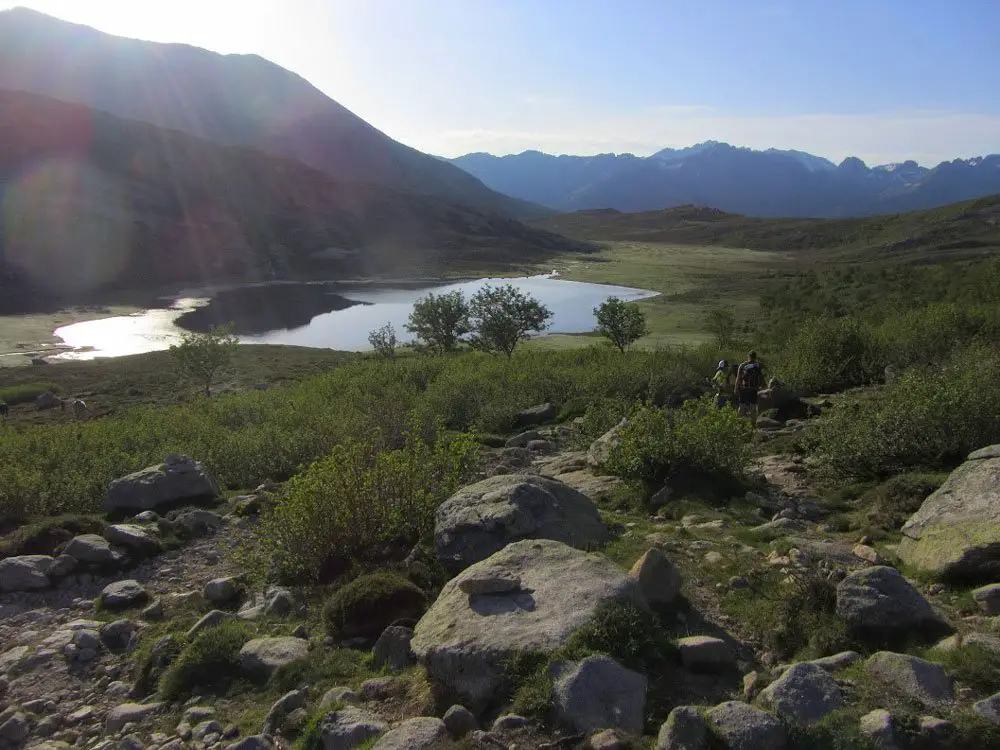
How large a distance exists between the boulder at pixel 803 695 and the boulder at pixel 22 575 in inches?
353

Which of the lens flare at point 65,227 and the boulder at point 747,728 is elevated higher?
the lens flare at point 65,227

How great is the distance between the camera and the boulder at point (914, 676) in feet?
15.1

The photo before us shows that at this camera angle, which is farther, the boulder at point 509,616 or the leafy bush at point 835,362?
the leafy bush at point 835,362

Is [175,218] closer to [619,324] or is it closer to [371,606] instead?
[619,324]

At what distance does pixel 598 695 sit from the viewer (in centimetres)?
486

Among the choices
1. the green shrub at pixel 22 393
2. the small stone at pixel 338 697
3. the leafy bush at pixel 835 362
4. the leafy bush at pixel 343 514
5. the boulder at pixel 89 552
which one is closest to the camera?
the small stone at pixel 338 697

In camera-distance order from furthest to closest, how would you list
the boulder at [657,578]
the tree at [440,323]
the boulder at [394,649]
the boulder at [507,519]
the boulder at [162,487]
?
the tree at [440,323]
the boulder at [162,487]
the boulder at [507,519]
the boulder at [657,578]
the boulder at [394,649]

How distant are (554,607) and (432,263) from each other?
426ft

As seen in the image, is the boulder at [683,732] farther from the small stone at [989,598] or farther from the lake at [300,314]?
the lake at [300,314]

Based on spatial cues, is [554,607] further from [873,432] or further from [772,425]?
[772,425]

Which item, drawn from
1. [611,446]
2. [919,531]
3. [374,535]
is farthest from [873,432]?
[374,535]

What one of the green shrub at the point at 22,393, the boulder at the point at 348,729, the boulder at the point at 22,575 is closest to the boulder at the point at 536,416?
the boulder at the point at 22,575

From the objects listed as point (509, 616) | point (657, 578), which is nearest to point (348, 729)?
point (509, 616)

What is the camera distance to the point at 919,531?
24.0 ft
